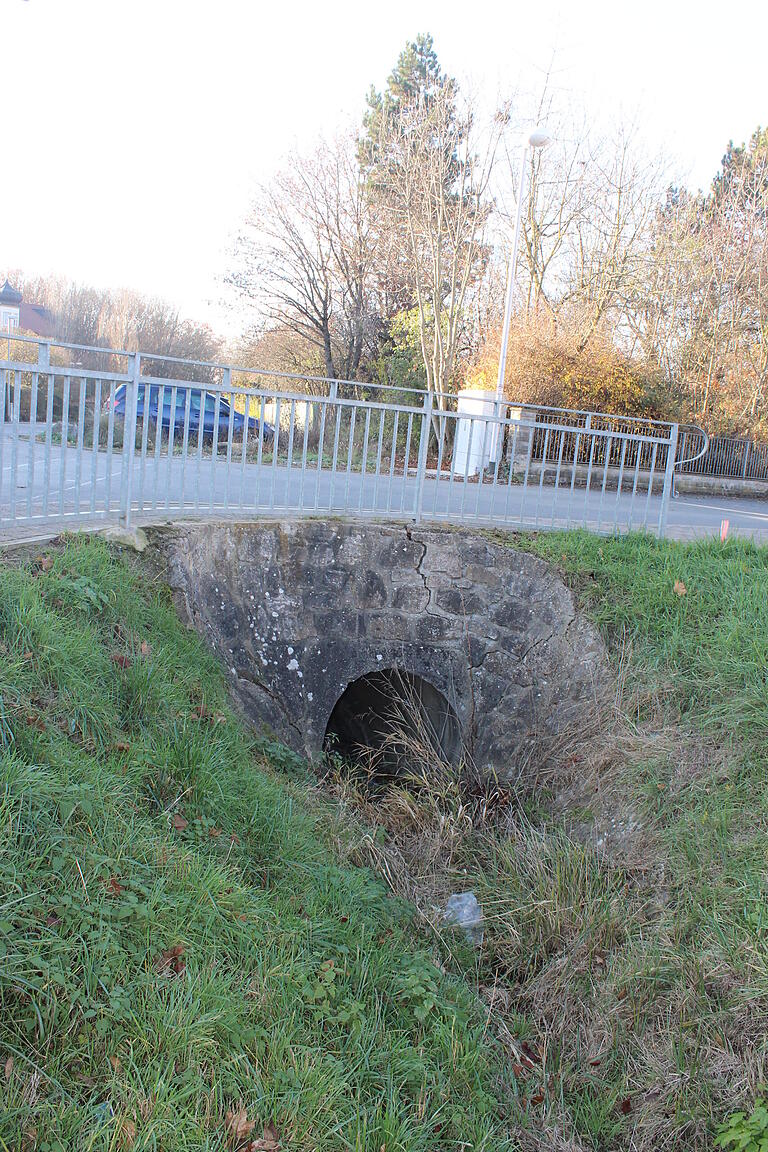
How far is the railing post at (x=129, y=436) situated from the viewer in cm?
593

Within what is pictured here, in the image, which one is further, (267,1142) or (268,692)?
(268,692)

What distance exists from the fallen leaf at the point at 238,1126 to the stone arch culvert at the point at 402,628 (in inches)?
164

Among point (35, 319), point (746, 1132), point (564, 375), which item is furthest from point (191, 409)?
point (35, 319)

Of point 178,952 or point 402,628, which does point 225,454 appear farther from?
point 178,952

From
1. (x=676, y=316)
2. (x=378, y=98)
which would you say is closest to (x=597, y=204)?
(x=676, y=316)

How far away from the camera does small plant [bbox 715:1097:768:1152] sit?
3371 mm

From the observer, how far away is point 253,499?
7.92 m

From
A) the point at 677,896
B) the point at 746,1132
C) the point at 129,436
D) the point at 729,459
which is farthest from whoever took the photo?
the point at 729,459

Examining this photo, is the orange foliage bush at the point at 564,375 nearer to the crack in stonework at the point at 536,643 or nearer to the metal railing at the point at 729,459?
the metal railing at the point at 729,459

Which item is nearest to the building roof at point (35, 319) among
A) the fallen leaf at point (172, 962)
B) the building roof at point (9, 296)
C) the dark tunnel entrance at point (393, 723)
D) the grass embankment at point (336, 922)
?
the building roof at point (9, 296)

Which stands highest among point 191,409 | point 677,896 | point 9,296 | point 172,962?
point 9,296

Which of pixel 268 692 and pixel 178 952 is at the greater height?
pixel 178 952

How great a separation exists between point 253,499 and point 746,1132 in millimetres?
6006

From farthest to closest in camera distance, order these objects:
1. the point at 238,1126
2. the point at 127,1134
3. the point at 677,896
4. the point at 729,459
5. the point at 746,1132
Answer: the point at 729,459 < the point at 677,896 < the point at 746,1132 < the point at 238,1126 < the point at 127,1134
